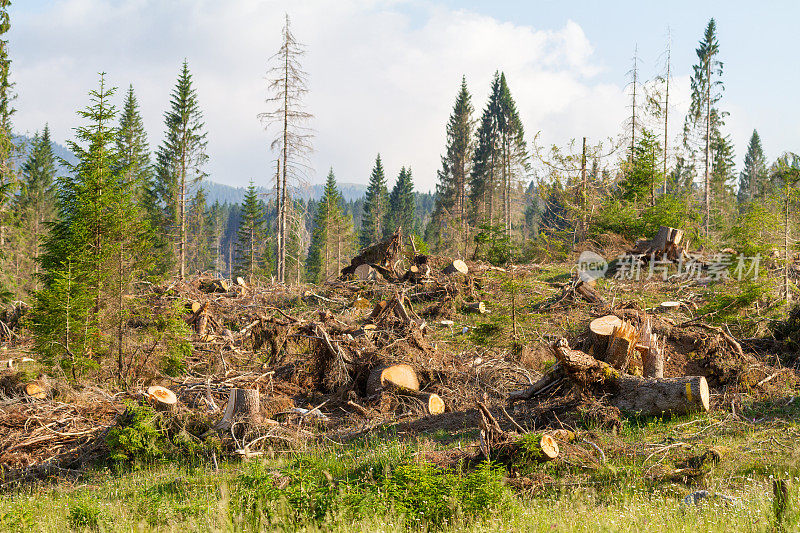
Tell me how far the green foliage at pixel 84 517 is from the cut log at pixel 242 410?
2.98m

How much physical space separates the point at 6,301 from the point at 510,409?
20.0 metres

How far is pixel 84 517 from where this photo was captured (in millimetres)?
4996

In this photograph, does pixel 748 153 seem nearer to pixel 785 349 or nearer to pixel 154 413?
pixel 785 349

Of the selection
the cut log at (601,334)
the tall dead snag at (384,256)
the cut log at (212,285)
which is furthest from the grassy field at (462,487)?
the cut log at (212,285)

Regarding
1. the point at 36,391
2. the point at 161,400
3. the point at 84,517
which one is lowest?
the point at 84,517

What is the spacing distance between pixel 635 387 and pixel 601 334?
44.5 inches

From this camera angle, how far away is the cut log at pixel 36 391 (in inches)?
368

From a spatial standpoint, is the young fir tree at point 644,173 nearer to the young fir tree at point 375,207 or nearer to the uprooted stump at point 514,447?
the uprooted stump at point 514,447

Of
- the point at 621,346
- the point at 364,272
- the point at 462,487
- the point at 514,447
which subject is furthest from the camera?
the point at 364,272

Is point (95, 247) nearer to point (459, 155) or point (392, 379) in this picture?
point (392, 379)

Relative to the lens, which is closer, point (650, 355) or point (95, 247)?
point (650, 355)

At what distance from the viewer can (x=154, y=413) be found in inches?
316

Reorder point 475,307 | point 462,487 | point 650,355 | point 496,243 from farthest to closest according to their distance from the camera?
1. point 496,243
2. point 475,307
3. point 650,355
4. point 462,487

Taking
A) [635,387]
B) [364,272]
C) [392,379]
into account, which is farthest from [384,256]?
[635,387]
